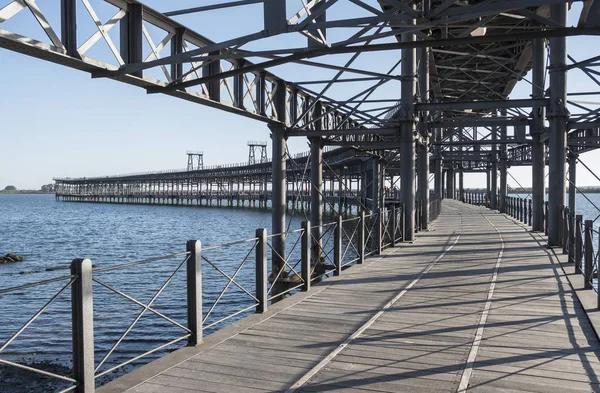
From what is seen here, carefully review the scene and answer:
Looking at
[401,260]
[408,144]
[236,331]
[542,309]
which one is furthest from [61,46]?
[408,144]

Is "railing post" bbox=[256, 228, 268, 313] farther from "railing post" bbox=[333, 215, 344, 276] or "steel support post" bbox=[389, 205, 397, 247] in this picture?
"steel support post" bbox=[389, 205, 397, 247]

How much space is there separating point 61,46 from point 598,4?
25.3ft

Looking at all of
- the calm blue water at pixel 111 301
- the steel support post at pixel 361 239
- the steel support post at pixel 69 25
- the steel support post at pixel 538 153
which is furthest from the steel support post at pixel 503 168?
the steel support post at pixel 69 25

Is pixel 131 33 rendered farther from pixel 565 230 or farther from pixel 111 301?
pixel 565 230

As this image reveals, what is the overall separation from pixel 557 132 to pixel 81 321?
50.3ft

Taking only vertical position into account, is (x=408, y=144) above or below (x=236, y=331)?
above

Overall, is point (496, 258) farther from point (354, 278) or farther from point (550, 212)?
point (354, 278)

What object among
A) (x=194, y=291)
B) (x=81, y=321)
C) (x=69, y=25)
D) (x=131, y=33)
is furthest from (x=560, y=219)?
(x=81, y=321)

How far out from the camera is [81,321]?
507 cm

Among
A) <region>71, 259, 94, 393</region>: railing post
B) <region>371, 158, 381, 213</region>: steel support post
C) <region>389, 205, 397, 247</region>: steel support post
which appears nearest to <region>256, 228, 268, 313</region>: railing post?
<region>71, 259, 94, 393</region>: railing post

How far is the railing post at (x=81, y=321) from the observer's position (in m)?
5.06

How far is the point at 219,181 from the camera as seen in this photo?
139500mm

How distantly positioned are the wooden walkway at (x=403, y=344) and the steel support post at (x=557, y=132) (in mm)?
5509

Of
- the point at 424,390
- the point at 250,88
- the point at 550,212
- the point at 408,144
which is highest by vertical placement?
the point at 250,88
